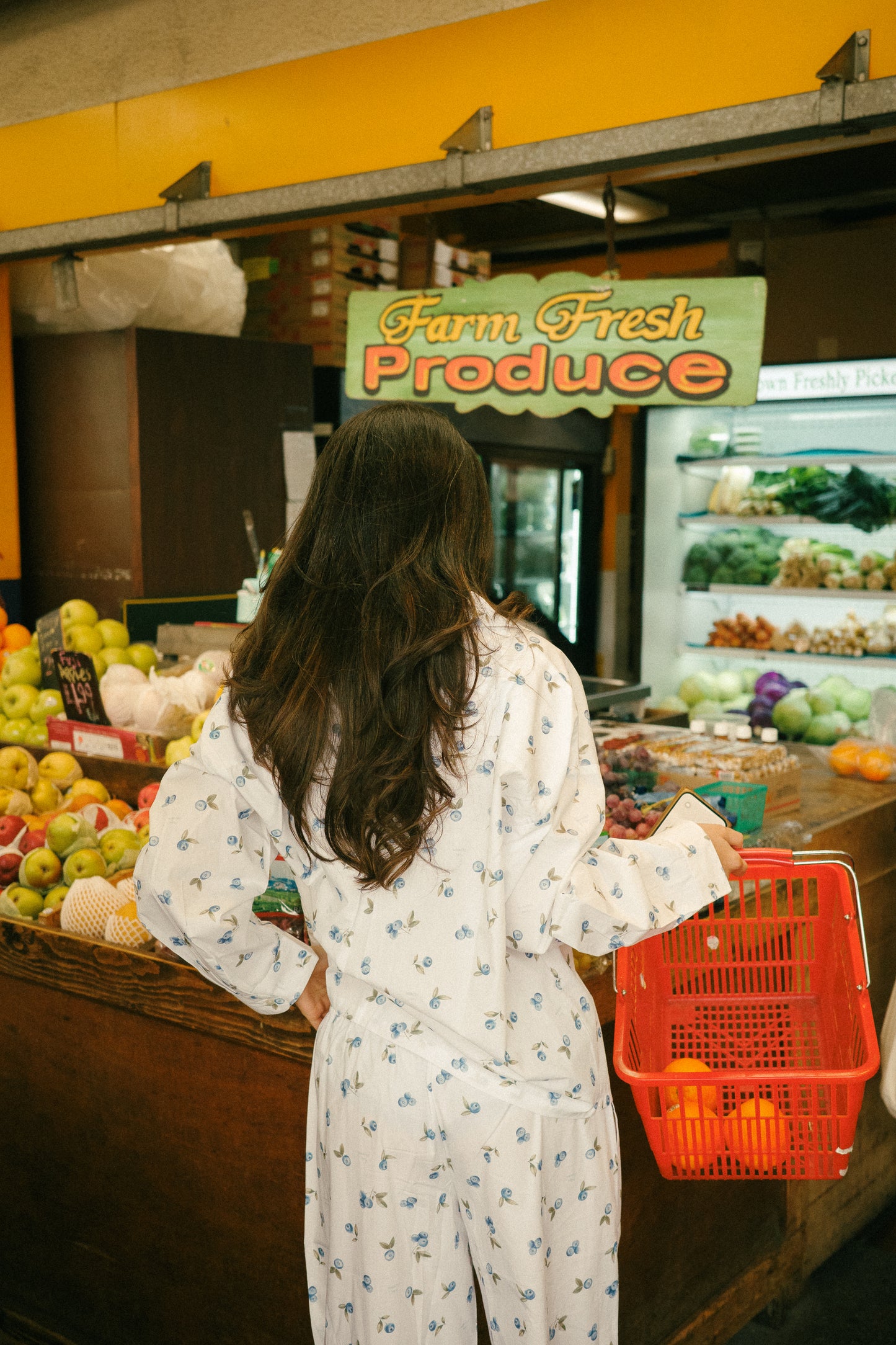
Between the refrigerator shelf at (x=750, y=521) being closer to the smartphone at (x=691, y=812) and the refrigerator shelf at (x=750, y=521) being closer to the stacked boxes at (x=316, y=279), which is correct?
the stacked boxes at (x=316, y=279)

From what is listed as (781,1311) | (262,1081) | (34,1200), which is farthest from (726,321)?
(34,1200)

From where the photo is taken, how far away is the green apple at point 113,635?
13.9 feet

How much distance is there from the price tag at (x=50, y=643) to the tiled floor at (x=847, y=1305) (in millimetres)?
2898

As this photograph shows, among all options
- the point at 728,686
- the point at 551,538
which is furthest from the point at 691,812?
the point at 551,538

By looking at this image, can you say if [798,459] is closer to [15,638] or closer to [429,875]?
[15,638]

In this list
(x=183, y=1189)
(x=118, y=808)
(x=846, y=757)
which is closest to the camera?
(x=183, y=1189)

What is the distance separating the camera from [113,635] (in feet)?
14.0

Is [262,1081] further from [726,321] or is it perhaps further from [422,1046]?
[726,321]

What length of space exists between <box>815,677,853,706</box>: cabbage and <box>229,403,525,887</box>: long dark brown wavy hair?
410 cm

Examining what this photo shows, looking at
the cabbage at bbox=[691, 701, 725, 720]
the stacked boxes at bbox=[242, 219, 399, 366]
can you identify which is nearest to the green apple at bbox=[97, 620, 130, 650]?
the stacked boxes at bbox=[242, 219, 399, 366]

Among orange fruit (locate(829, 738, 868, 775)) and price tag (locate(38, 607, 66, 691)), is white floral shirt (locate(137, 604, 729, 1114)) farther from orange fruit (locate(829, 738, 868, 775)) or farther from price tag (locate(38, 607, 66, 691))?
price tag (locate(38, 607, 66, 691))

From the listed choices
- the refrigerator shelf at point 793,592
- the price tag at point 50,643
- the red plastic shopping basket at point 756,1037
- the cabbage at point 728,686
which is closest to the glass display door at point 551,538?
the refrigerator shelf at point 793,592

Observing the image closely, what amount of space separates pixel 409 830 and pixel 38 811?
220 cm

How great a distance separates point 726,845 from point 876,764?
2087 mm
